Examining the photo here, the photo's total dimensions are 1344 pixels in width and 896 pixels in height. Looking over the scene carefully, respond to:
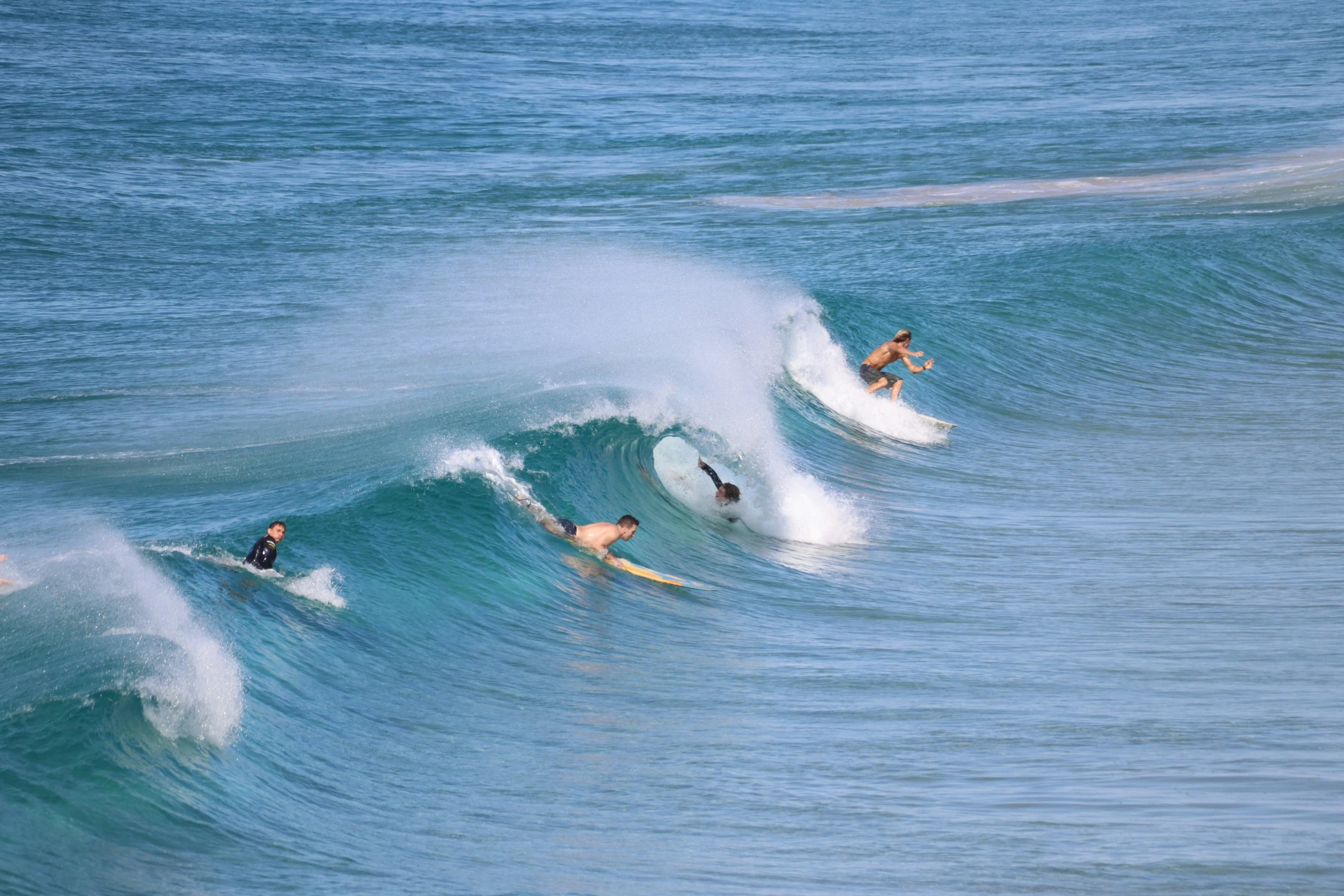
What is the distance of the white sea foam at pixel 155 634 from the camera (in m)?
8.67

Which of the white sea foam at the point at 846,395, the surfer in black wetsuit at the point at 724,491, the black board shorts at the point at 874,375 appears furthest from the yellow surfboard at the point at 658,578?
the black board shorts at the point at 874,375

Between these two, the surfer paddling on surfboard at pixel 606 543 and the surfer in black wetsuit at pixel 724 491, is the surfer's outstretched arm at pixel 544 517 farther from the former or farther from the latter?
the surfer in black wetsuit at pixel 724 491

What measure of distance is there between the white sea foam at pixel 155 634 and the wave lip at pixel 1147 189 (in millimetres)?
26401

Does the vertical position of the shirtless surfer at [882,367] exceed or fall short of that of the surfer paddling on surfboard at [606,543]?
it exceeds it

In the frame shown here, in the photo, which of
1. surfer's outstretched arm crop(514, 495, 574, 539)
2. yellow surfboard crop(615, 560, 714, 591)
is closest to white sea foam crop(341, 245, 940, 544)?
surfer's outstretched arm crop(514, 495, 574, 539)

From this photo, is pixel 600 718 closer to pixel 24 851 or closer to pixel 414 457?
pixel 24 851

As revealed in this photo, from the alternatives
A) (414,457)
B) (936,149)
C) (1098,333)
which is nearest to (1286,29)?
(936,149)

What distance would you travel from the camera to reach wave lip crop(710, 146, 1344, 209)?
34.8 meters

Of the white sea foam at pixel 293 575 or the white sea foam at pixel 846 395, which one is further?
the white sea foam at pixel 846 395

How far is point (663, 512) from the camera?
14898 millimetres

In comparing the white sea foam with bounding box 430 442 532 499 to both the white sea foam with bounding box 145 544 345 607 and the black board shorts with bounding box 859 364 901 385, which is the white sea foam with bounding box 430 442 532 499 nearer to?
the white sea foam with bounding box 145 544 345 607

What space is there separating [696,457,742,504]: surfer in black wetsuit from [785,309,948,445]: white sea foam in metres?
4.73

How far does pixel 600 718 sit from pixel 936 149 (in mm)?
34533

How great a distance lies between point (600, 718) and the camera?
996 cm
